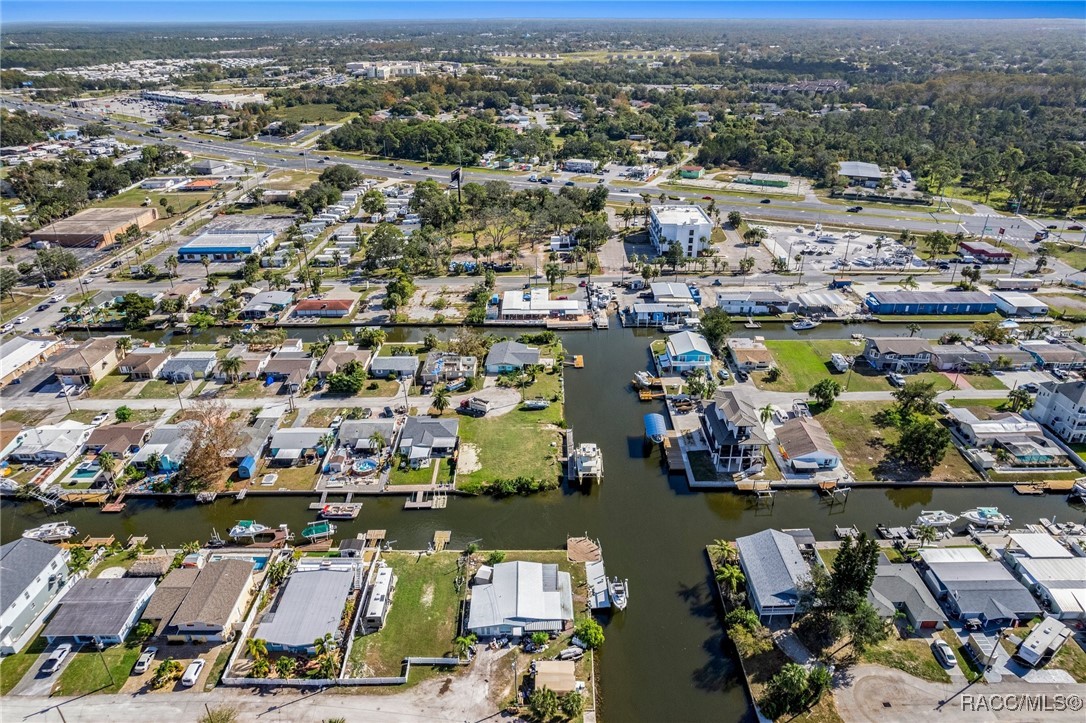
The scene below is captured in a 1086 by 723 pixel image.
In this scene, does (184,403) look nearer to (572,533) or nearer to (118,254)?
(572,533)

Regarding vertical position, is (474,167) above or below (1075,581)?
above

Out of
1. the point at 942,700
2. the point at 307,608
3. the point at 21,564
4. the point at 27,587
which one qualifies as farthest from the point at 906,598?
the point at 21,564

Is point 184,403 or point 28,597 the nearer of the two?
point 28,597

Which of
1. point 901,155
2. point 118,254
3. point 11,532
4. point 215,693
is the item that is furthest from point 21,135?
point 901,155

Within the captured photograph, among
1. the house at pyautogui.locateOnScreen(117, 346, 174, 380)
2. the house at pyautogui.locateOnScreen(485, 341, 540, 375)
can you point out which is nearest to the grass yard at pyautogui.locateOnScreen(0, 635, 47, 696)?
the house at pyautogui.locateOnScreen(117, 346, 174, 380)

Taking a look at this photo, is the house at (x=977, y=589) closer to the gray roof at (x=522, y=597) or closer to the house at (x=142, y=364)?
the gray roof at (x=522, y=597)

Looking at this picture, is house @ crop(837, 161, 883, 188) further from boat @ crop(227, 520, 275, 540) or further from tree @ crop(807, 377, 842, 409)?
boat @ crop(227, 520, 275, 540)
